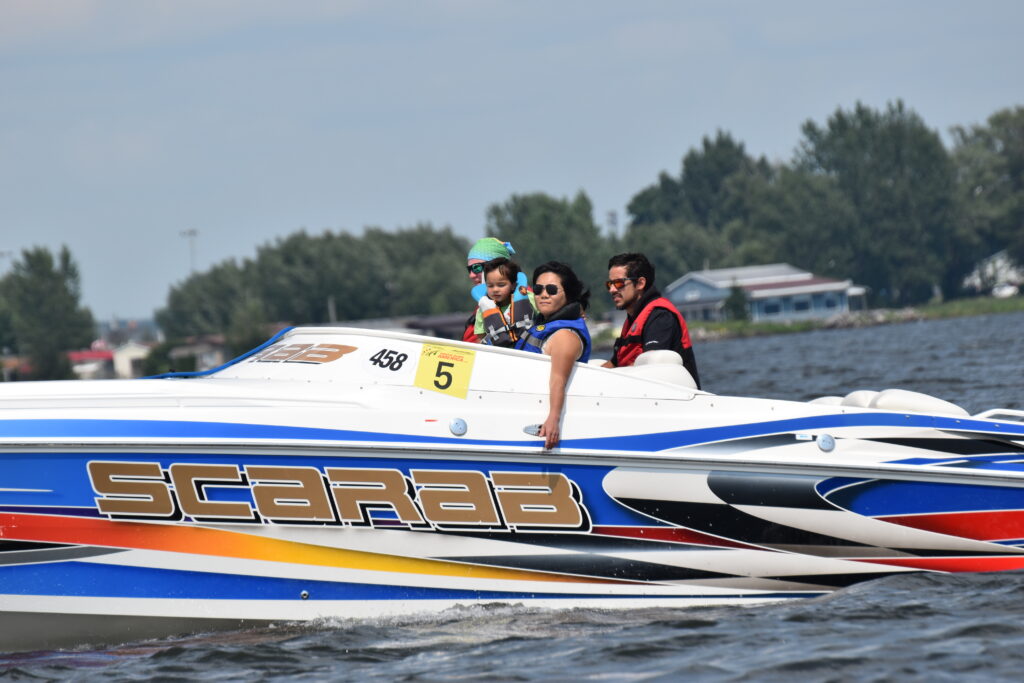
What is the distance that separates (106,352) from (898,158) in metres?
58.1

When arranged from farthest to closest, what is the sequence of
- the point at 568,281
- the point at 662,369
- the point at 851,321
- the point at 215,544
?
the point at 851,321 < the point at 568,281 < the point at 662,369 < the point at 215,544

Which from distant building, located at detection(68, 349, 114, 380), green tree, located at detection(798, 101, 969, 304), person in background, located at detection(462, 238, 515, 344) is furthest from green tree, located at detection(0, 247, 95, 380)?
person in background, located at detection(462, 238, 515, 344)

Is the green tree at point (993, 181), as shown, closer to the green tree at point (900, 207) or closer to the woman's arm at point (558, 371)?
the green tree at point (900, 207)

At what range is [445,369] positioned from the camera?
618 cm

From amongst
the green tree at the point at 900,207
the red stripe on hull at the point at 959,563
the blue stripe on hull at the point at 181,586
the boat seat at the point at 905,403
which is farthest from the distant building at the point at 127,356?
the red stripe on hull at the point at 959,563

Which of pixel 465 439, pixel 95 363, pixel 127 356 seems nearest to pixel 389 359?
pixel 465 439

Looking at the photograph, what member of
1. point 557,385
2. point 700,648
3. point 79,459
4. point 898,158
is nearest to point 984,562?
point 700,648

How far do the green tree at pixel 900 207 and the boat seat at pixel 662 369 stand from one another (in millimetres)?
76703

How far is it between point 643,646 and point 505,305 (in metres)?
1.97

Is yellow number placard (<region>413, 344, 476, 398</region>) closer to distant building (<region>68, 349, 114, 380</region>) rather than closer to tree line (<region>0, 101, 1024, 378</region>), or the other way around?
tree line (<region>0, 101, 1024, 378</region>)

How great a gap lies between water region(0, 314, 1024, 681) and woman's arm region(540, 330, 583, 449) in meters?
0.85

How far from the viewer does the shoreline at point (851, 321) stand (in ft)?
224

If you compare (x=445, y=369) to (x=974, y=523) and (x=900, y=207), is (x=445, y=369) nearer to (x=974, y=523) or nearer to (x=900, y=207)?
(x=974, y=523)

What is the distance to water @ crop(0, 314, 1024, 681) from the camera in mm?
5414
